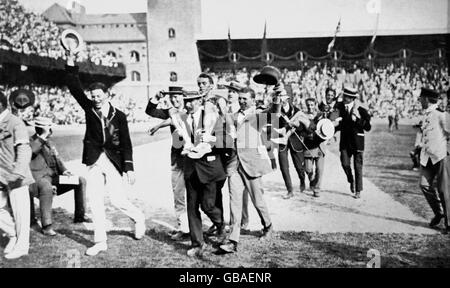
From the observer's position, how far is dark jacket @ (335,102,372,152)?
5.02m

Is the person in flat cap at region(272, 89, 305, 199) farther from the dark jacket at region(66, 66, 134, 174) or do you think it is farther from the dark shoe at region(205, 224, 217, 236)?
the dark jacket at region(66, 66, 134, 174)

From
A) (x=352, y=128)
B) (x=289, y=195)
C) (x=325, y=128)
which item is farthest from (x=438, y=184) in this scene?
(x=289, y=195)

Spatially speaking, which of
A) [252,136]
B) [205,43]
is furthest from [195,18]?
[252,136]

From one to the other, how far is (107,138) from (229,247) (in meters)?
1.62

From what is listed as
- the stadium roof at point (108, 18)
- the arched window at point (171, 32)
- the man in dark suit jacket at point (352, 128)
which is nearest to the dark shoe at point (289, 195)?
the man in dark suit jacket at point (352, 128)

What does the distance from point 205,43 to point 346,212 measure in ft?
12.3

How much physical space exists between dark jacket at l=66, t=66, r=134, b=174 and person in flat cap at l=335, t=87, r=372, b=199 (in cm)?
283

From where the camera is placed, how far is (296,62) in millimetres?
7883

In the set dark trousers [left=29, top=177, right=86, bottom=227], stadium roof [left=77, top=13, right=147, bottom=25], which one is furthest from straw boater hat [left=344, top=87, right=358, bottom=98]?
dark trousers [left=29, top=177, right=86, bottom=227]

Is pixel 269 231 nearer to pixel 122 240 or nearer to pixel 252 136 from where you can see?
pixel 252 136

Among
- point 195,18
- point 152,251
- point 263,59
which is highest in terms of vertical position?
point 195,18

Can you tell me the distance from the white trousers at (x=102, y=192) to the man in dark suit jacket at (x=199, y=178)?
69cm

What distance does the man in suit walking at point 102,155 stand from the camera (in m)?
3.76

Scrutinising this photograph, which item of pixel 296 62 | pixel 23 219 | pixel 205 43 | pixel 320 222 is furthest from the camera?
pixel 296 62
